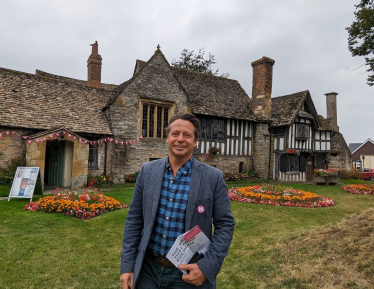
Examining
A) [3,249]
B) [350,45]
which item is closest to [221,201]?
[3,249]

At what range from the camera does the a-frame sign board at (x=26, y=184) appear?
895 cm

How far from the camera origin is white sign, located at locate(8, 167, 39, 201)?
8.95 meters

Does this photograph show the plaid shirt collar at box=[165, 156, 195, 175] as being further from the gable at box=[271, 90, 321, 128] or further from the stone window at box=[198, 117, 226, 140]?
the gable at box=[271, 90, 321, 128]

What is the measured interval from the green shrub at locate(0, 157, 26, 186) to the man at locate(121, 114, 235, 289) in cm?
1189

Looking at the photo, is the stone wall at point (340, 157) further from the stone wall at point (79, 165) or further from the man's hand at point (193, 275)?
the man's hand at point (193, 275)

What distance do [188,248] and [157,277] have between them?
1.26 ft

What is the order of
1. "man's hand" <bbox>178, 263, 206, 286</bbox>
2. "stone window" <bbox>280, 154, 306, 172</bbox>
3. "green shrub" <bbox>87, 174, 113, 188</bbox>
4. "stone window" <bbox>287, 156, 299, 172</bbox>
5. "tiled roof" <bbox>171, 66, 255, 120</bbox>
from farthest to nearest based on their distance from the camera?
"stone window" <bbox>287, 156, 299, 172</bbox>, "stone window" <bbox>280, 154, 306, 172</bbox>, "tiled roof" <bbox>171, 66, 255, 120</bbox>, "green shrub" <bbox>87, 174, 113, 188</bbox>, "man's hand" <bbox>178, 263, 206, 286</bbox>

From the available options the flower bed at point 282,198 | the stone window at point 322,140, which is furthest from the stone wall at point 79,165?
the stone window at point 322,140

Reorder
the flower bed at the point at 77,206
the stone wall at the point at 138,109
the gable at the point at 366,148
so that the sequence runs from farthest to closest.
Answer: the gable at the point at 366,148 → the stone wall at the point at 138,109 → the flower bed at the point at 77,206

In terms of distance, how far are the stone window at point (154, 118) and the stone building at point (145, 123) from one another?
0.06 meters

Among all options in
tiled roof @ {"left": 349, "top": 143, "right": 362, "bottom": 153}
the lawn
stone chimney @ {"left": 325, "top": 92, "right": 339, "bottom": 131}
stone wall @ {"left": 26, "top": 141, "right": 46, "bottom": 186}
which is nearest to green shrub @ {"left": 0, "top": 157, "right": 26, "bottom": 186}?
stone wall @ {"left": 26, "top": 141, "right": 46, "bottom": 186}

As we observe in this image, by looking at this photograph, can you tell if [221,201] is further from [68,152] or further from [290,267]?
[68,152]

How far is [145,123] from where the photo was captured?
1608 centimetres

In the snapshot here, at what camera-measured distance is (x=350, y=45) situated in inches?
439
